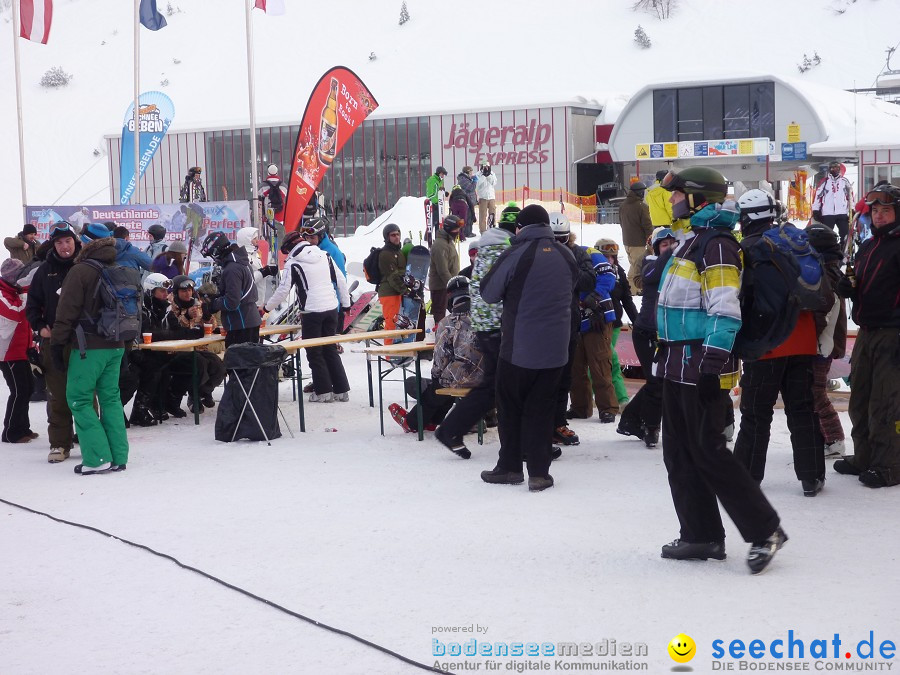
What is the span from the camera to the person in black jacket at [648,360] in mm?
7652

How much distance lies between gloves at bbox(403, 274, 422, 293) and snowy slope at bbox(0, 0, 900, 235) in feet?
166

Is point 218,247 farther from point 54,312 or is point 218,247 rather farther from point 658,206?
point 658,206

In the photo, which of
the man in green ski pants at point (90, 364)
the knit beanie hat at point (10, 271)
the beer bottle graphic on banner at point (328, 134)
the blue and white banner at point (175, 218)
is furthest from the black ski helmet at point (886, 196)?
the beer bottle graphic on banner at point (328, 134)

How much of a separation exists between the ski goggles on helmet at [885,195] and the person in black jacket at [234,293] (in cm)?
528

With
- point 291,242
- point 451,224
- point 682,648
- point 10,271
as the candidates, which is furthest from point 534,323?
point 451,224

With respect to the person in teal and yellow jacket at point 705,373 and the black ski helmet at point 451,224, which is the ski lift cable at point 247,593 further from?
the black ski helmet at point 451,224

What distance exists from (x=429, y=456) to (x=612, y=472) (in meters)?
1.38

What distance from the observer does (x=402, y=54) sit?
7969cm

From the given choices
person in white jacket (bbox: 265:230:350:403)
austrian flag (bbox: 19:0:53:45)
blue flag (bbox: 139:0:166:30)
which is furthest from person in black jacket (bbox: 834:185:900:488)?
austrian flag (bbox: 19:0:53:45)

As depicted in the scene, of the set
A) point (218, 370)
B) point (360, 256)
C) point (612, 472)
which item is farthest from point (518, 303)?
point (360, 256)

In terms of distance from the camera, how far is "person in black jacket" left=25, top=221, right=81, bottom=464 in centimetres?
740

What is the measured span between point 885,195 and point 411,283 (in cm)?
737

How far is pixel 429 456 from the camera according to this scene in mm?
7609

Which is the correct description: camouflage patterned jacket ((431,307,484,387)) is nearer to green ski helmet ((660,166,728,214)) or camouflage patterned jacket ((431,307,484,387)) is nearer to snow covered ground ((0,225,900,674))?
snow covered ground ((0,225,900,674))
